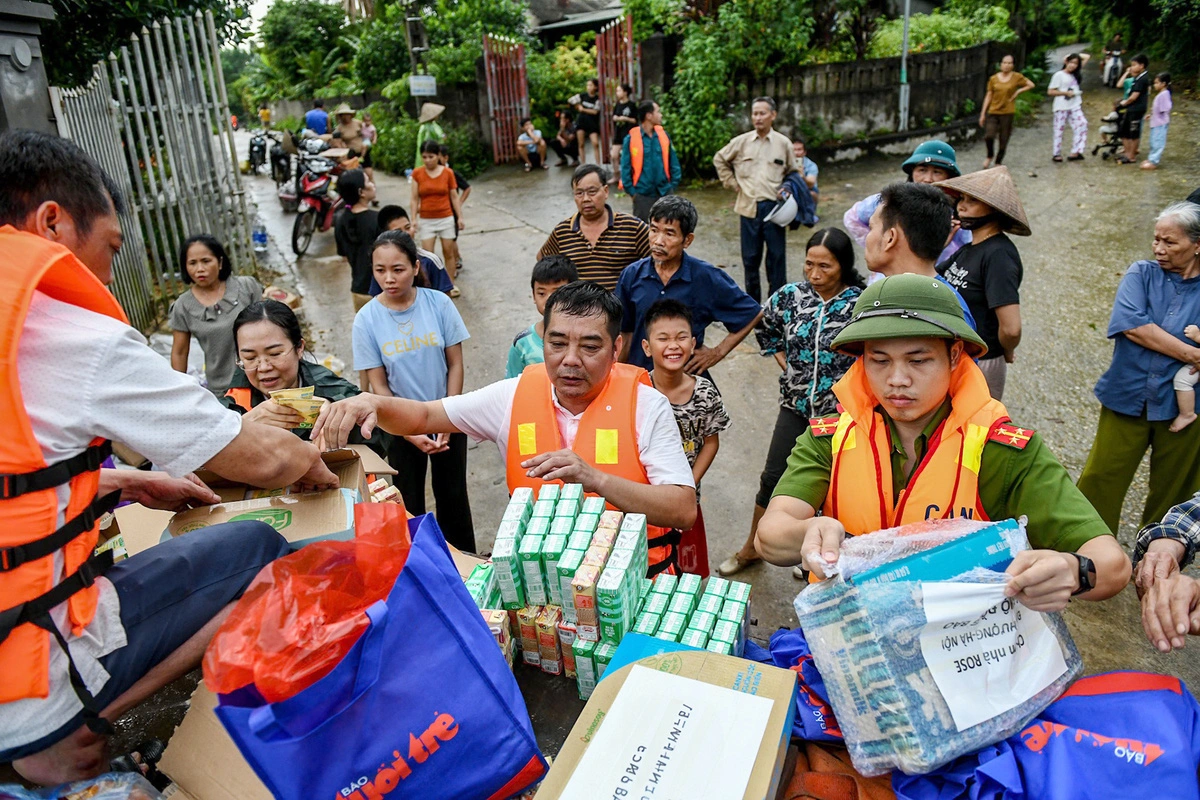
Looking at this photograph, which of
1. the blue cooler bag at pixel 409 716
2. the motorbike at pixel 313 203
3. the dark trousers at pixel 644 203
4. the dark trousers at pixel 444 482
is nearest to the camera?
the blue cooler bag at pixel 409 716

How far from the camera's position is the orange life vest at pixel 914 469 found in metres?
1.88

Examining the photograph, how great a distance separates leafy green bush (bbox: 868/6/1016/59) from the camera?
14078 millimetres

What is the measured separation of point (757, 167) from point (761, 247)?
0.75 m

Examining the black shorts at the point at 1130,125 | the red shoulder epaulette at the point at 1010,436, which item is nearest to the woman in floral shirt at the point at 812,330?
the red shoulder epaulette at the point at 1010,436

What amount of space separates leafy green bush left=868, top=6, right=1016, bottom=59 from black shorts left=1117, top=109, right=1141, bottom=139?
3.45 meters

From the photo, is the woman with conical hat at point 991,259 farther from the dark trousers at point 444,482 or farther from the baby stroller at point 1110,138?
the baby stroller at point 1110,138

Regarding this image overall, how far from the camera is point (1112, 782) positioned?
143 cm

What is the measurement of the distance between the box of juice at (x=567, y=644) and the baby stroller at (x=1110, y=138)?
13.2 metres

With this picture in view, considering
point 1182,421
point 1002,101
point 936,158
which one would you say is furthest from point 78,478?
point 1002,101

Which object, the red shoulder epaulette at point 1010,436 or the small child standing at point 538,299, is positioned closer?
the red shoulder epaulette at point 1010,436

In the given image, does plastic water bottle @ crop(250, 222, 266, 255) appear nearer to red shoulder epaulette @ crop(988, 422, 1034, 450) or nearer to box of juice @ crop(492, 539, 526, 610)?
box of juice @ crop(492, 539, 526, 610)

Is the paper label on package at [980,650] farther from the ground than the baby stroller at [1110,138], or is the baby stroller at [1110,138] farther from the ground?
the baby stroller at [1110,138]

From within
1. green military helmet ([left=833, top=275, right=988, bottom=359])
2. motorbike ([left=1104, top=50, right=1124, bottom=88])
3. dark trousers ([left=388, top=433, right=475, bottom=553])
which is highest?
motorbike ([left=1104, top=50, right=1124, bottom=88])

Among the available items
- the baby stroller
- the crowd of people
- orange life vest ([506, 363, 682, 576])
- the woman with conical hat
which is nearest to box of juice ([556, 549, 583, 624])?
the crowd of people
